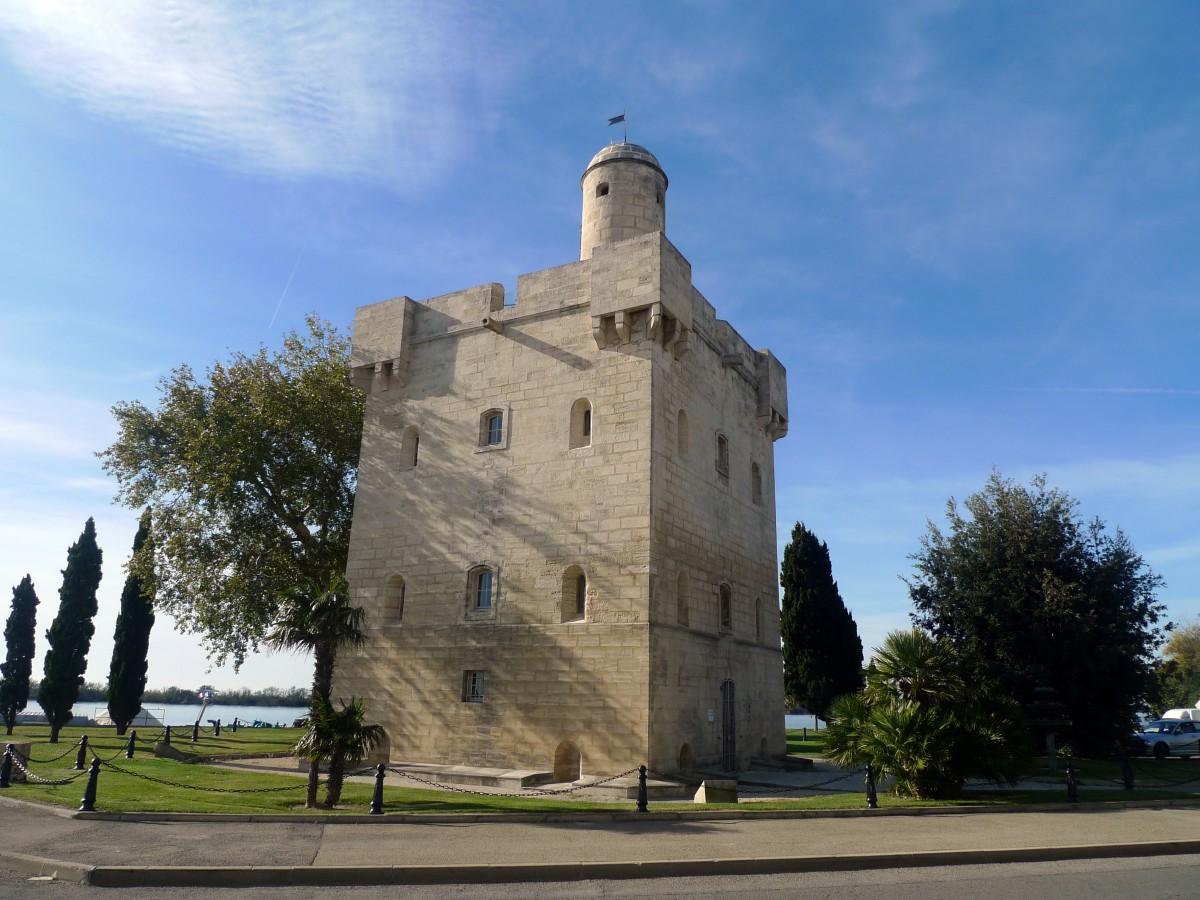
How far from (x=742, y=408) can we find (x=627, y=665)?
9631 millimetres

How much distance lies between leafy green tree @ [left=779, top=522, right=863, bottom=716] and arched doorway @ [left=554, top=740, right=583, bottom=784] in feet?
65.4

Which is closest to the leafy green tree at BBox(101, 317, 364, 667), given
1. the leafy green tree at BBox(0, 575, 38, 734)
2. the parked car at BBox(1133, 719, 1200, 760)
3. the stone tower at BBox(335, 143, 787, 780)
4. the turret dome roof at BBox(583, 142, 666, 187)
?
the stone tower at BBox(335, 143, 787, 780)

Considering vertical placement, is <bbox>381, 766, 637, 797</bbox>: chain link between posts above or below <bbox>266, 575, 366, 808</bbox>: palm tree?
below

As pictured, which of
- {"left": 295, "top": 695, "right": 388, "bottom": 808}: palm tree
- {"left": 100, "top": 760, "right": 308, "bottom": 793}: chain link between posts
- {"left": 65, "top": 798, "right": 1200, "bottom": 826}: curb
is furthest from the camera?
{"left": 100, "top": 760, "right": 308, "bottom": 793}: chain link between posts

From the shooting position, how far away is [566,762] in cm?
1666

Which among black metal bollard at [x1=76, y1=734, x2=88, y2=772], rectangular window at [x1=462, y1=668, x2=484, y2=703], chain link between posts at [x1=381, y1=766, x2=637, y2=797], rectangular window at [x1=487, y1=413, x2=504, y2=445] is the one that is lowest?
chain link between posts at [x1=381, y1=766, x2=637, y2=797]

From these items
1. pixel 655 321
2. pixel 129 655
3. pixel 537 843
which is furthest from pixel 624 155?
pixel 129 655

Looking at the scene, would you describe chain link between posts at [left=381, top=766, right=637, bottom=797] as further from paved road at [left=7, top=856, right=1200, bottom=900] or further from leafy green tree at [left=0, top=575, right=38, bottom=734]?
leafy green tree at [left=0, top=575, right=38, bottom=734]

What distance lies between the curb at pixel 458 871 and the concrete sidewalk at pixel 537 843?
1 cm

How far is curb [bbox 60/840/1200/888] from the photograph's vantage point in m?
8.46

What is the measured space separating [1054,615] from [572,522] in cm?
1384

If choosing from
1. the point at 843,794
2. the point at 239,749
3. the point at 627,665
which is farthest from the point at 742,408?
the point at 239,749

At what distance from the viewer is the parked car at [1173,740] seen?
27062 millimetres

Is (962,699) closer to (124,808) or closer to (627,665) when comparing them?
(627,665)
